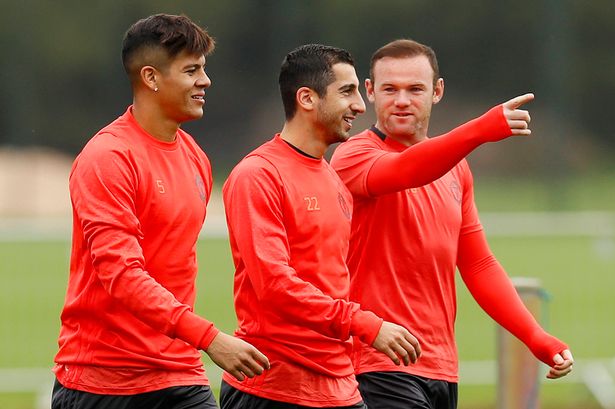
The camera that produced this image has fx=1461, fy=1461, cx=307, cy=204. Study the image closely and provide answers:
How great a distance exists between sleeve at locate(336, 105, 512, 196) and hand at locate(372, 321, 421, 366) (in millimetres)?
767

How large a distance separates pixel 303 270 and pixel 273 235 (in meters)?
0.23

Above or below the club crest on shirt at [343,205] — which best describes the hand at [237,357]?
below

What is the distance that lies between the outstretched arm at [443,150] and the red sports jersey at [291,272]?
0.98ft

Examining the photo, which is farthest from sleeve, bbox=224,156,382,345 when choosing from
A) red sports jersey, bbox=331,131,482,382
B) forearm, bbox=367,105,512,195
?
red sports jersey, bbox=331,131,482,382

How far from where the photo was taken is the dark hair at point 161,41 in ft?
17.3

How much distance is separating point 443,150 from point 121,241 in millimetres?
1320

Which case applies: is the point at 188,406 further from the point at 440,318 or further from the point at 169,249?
the point at 440,318

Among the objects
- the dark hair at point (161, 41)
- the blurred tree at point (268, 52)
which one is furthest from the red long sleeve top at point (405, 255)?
the blurred tree at point (268, 52)

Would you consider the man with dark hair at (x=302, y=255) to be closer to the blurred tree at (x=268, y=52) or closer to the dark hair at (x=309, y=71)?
the dark hair at (x=309, y=71)

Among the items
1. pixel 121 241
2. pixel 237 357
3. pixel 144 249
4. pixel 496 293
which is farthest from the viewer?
pixel 496 293

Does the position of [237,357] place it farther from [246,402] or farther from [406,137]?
[406,137]

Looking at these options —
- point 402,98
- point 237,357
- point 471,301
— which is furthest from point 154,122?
point 471,301

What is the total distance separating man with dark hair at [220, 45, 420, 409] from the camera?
5.04 meters

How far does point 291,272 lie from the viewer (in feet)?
16.5
